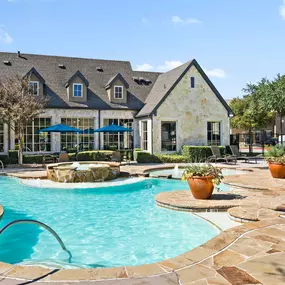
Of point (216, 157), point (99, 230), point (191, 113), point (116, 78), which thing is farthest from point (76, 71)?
point (99, 230)

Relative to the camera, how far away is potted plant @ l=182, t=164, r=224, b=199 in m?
8.61

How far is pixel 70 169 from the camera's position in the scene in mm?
14156

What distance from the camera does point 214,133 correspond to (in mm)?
25781

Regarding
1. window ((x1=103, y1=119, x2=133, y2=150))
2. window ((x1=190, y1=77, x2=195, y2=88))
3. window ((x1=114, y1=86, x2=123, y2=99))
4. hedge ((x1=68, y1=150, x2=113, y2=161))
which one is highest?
window ((x1=190, y1=77, x2=195, y2=88))

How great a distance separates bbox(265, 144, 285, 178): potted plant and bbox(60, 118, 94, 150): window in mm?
15066

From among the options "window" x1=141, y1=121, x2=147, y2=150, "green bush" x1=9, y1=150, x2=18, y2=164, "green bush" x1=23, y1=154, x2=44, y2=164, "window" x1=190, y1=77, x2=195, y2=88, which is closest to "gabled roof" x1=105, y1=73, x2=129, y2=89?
"window" x1=141, y1=121, x2=147, y2=150

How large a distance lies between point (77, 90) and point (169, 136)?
328 inches

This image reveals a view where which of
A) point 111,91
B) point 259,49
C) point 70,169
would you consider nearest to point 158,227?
point 70,169

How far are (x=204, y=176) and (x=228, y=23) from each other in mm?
7329

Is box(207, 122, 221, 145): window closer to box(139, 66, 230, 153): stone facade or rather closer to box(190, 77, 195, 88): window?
box(139, 66, 230, 153): stone facade

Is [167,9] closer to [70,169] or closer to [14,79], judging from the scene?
[70,169]

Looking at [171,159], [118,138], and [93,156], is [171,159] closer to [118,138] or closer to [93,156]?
[118,138]

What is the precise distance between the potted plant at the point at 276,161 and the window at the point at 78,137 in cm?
1507

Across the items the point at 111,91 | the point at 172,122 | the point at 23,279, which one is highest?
the point at 111,91
